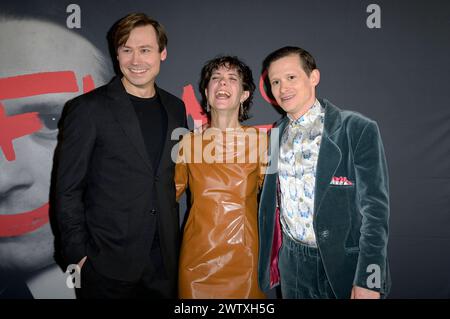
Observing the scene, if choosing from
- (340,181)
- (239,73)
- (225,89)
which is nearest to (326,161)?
(340,181)

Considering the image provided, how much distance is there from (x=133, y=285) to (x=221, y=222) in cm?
62

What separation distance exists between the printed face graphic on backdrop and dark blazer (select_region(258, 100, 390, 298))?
6.23 ft

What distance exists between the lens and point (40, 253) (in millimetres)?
2465

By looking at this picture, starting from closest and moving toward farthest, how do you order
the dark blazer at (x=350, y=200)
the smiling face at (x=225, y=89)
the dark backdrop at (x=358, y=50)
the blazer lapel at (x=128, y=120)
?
the dark blazer at (x=350, y=200)
the blazer lapel at (x=128, y=120)
the smiling face at (x=225, y=89)
the dark backdrop at (x=358, y=50)

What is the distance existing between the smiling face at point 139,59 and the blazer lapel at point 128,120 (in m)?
0.14

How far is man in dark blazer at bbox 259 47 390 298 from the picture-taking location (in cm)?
140

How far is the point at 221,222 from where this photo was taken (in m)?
1.76

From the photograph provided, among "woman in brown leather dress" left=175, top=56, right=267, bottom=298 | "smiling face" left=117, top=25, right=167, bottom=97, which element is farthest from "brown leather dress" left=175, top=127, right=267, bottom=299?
"smiling face" left=117, top=25, right=167, bottom=97

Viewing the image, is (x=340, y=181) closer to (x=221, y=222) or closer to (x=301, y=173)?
(x=301, y=173)

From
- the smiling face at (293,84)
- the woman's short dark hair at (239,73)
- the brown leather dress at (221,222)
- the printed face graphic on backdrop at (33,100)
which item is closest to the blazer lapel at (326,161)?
the smiling face at (293,84)

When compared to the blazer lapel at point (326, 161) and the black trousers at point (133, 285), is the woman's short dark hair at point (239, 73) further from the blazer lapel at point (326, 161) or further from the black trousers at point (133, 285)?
the black trousers at point (133, 285)

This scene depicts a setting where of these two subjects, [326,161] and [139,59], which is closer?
[326,161]

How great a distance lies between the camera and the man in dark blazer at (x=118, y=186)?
159 centimetres

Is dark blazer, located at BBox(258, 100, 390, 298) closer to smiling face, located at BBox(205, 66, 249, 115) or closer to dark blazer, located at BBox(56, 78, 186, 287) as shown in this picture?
smiling face, located at BBox(205, 66, 249, 115)
